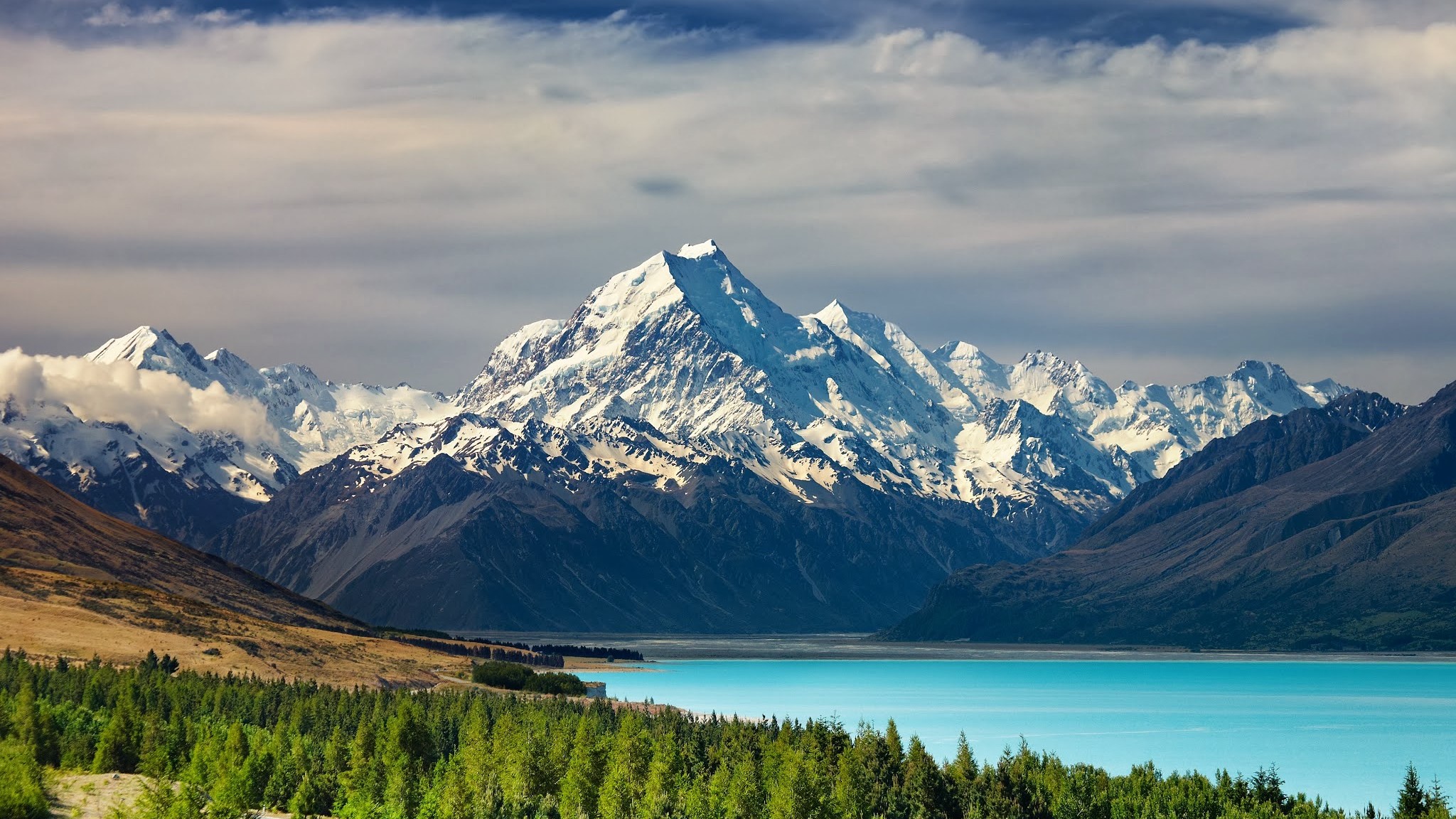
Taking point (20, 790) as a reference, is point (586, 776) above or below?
below

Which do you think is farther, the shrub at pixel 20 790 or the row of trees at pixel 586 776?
the row of trees at pixel 586 776

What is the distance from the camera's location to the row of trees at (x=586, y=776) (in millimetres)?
139125

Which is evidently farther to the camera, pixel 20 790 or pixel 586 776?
pixel 586 776

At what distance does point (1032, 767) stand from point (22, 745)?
3766 inches

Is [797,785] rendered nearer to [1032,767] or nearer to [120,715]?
[1032,767]

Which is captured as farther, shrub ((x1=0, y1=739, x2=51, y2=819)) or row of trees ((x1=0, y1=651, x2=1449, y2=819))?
row of trees ((x1=0, y1=651, x2=1449, y2=819))

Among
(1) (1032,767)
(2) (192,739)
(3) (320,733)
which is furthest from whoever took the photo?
(3) (320,733)

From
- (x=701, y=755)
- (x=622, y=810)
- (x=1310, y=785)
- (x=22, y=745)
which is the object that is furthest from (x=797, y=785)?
(x=1310, y=785)

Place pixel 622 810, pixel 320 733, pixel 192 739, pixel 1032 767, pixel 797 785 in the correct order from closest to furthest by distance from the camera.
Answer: pixel 797 785 < pixel 622 810 < pixel 1032 767 < pixel 192 739 < pixel 320 733

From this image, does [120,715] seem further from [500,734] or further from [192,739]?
[500,734]

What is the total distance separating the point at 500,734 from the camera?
176000mm

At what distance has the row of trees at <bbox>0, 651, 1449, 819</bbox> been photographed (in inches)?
5477

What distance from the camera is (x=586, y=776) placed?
6240 inches

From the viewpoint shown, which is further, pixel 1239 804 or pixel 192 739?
pixel 192 739
